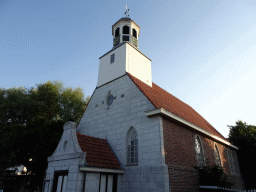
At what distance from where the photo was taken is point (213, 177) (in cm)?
1059

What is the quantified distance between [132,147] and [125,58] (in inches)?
281

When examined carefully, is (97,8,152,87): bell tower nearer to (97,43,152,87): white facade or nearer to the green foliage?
(97,43,152,87): white facade

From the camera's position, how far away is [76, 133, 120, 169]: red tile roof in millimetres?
9088

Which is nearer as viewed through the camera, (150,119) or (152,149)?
(152,149)

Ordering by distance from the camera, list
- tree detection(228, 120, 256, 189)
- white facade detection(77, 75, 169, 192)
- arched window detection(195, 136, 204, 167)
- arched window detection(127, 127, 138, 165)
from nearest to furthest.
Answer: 1. white facade detection(77, 75, 169, 192)
2. arched window detection(127, 127, 138, 165)
3. arched window detection(195, 136, 204, 167)
4. tree detection(228, 120, 256, 189)

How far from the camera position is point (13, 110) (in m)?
21.5

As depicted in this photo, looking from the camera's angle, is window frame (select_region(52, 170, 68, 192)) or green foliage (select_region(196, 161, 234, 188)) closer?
window frame (select_region(52, 170, 68, 192))

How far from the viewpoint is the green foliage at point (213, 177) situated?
10.3m

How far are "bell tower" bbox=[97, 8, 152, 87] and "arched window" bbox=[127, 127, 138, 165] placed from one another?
4.85 meters

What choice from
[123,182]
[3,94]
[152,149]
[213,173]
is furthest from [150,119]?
[3,94]

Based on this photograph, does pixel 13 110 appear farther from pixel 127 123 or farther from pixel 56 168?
pixel 127 123

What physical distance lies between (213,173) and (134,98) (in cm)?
685

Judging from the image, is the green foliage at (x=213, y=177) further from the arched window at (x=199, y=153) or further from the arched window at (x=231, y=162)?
the arched window at (x=231, y=162)

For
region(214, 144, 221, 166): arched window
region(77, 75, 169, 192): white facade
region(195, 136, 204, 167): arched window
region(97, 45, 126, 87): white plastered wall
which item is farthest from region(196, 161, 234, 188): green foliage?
region(97, 45, 126, 87): white plastered wall
